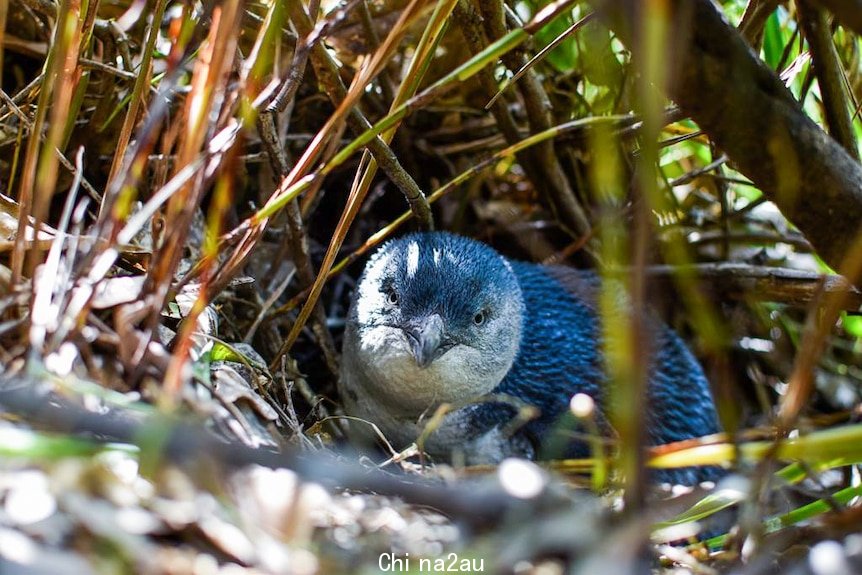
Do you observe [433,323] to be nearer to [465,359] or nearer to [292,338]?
[465,359]

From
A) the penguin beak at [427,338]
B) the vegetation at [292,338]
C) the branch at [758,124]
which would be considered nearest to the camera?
the vegetation at [292,338]

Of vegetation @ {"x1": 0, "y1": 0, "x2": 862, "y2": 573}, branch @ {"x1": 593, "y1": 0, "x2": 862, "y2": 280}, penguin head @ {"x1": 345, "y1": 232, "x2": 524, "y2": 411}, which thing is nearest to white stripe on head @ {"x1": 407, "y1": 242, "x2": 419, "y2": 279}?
penguin head @ {"x1": 345, "y1": 232, "x2": 524, "y2": 411}

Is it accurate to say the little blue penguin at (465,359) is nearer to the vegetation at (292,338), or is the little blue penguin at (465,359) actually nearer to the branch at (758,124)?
the vegetation at (292,338)

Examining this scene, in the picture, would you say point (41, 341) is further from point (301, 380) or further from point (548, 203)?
point (548, 203)

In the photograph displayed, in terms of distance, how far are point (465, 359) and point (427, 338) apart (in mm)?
256

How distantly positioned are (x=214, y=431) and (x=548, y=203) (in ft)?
8.91

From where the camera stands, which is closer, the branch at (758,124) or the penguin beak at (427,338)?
the branch at (758,124)

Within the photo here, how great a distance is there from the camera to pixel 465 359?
11.0ft

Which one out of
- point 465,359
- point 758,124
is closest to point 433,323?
point 465,359

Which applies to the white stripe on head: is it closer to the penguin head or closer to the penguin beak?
the penguin head

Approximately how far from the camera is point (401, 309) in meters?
3.34

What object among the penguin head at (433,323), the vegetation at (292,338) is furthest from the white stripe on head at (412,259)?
the vegetation at (292,338)

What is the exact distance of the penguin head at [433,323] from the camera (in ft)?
10.8

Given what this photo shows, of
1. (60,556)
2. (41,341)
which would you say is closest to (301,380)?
(41,341)
